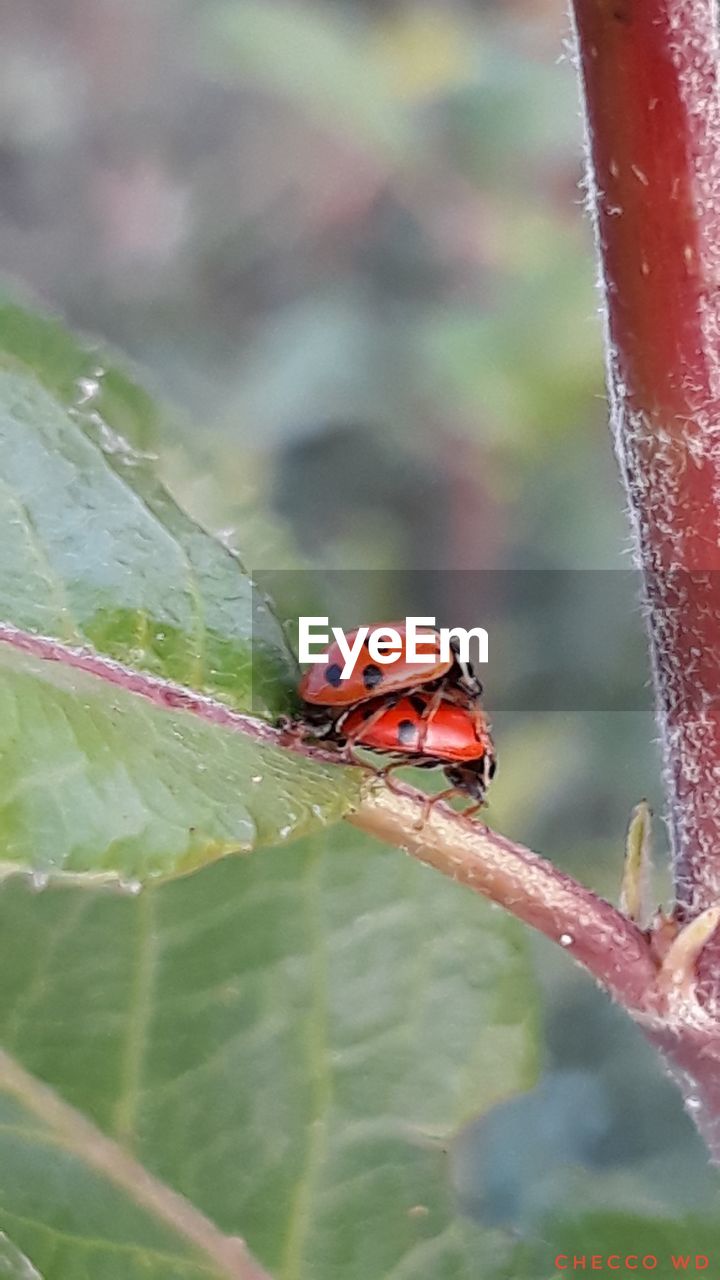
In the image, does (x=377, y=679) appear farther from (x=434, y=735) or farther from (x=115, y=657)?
(x=115, y=657)

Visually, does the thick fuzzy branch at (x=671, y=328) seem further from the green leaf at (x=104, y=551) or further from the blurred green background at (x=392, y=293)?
the blurred green background at (x=392, y=293)

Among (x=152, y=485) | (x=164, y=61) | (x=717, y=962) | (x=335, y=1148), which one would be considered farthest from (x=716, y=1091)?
(x=164, y=61)

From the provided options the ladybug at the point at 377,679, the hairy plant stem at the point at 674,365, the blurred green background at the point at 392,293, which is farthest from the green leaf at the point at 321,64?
the hairy plant stem at the point at 674,365

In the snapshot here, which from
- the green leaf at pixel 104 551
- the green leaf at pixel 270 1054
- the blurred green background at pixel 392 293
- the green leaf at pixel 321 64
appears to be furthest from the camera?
the green leaf at pixel 321 64

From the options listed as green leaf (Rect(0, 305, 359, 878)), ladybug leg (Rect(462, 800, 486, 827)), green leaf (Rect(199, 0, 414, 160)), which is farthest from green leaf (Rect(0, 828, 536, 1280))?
green leaf (Rect(199, 0, 414, 160))

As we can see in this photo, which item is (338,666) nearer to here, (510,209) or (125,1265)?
(125,1265)
